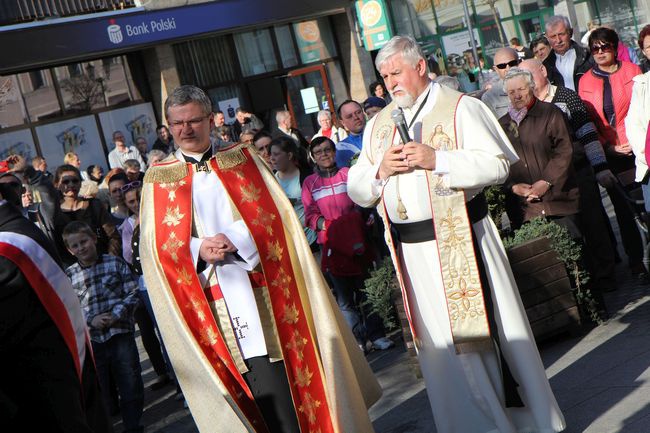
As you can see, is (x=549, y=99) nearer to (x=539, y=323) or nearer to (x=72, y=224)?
(x=539, y=323)

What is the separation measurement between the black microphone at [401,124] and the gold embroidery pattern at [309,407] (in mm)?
1372

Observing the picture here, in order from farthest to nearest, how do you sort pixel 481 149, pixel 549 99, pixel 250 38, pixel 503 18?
pixel 503 18
pixel 250 38
pixel 549 99
pixel 481 149

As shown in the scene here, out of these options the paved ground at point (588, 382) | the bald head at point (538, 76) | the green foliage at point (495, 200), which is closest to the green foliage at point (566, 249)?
the paved ground at point (588, 382)

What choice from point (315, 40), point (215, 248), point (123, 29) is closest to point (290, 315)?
point (215, 248)

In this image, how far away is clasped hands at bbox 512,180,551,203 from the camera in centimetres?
775

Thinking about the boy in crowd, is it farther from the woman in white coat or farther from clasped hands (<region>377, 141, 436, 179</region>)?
the woman in white coat

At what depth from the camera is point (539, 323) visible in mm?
7320

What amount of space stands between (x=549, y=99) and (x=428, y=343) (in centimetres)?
383

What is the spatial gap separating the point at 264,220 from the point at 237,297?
418 mm

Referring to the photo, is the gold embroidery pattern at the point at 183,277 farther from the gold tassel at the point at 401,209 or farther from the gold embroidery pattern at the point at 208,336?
the gold tassel at the point at 401,209

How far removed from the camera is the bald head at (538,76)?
28.6ft

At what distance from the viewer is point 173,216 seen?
5.37 m

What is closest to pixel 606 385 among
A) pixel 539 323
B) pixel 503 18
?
pixel 539 323

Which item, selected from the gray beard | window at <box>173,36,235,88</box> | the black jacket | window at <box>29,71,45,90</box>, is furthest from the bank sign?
the gray beard
